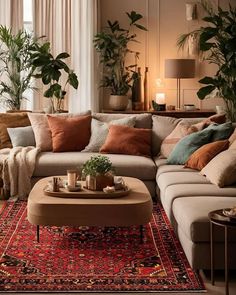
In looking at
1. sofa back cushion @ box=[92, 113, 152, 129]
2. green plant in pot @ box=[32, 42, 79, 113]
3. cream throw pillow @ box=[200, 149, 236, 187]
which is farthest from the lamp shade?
cream throw pillow @ box=[200, 149, 236, 187]

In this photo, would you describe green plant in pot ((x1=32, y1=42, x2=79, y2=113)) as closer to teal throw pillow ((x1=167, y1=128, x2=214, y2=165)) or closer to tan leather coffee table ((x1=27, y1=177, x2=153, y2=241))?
teal throw pillow ((x1=167, y1=128, x2=214, y2=165))

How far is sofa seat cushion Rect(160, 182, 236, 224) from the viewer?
439cm

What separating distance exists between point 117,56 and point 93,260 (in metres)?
4.90

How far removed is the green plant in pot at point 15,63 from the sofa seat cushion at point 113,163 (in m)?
2.32

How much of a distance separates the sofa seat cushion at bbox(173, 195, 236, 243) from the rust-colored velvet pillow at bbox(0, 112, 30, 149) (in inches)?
111

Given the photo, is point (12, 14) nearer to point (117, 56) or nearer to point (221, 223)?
point (117, 56)

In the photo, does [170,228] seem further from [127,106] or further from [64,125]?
[127,106]

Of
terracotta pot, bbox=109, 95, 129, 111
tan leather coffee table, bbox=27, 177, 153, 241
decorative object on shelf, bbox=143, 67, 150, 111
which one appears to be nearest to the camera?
tan leather coffee table, bbox=27, 177, 153, 241

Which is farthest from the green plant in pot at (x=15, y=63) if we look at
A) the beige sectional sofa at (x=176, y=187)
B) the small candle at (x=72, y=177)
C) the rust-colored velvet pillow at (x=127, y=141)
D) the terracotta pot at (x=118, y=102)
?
the small candle at (x=72, y=177)

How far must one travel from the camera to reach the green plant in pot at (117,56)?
→ 8.34 m

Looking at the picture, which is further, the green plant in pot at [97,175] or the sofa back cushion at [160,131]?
the sofa back cushion at [160,131]

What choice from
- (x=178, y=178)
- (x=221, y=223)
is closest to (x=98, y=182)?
(x=178, y=178)

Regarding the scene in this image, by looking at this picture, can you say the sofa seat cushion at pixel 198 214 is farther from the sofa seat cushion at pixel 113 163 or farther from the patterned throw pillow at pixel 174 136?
the patterned throw pillow at pixel 174 136

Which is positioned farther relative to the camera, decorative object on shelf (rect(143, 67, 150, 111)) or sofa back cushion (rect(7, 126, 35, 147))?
decorative object on shelf (rect(143, 67, 150, 111))
